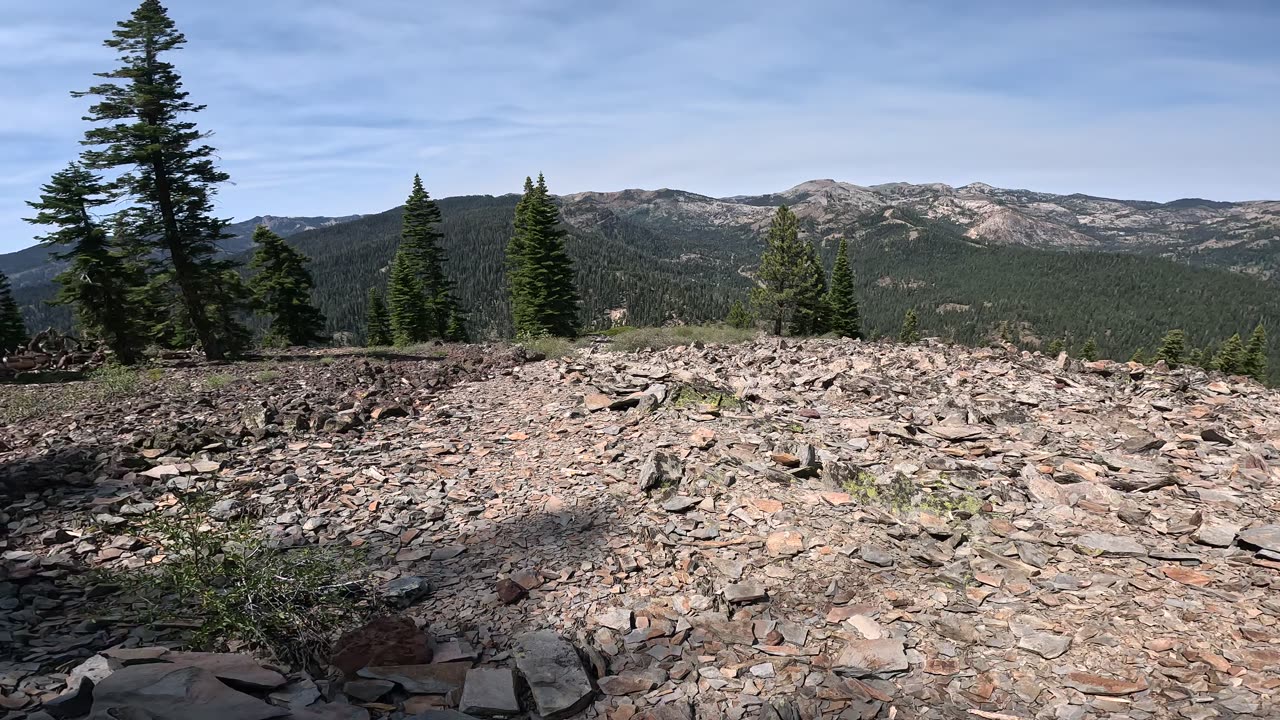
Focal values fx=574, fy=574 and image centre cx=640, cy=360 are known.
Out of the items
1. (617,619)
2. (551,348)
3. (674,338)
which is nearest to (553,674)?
(617,619)

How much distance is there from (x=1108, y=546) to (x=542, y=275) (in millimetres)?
38999

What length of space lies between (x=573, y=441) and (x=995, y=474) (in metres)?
5.94

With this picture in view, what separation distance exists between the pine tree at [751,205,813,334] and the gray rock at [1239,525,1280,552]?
38751 millimetres

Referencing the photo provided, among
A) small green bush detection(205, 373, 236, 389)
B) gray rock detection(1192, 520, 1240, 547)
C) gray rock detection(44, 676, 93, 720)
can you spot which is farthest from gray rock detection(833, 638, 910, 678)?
small green bush detection(205, 373, 236, 389)

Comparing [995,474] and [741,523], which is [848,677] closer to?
[741,523]

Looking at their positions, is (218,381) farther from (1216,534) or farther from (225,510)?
(1216,534)

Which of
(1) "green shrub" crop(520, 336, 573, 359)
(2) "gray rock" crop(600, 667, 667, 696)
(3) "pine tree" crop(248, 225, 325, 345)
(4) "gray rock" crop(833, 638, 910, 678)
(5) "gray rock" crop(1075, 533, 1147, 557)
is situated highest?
(3) "pine tree" crop(248, 225, 325, 345)

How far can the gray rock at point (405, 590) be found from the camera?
206 inches

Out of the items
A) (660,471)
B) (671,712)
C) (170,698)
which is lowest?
(671,712)

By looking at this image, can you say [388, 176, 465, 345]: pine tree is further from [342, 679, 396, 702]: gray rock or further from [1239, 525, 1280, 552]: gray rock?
[1239, 525, 1280, 552]: gray rock

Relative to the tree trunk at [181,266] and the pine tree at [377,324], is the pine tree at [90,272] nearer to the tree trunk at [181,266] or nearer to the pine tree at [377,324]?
the tree trunk at [181,266]

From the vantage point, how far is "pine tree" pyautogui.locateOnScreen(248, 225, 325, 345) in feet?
130

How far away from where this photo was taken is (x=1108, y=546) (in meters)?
5.50

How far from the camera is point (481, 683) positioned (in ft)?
13.2
